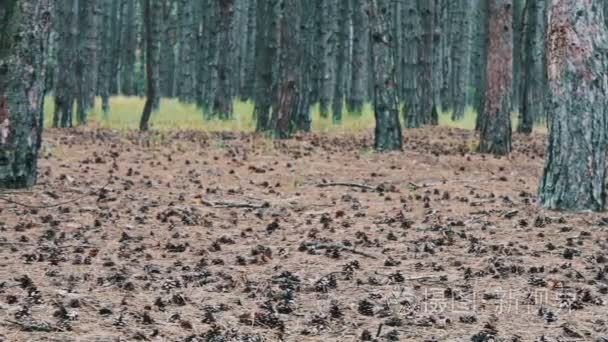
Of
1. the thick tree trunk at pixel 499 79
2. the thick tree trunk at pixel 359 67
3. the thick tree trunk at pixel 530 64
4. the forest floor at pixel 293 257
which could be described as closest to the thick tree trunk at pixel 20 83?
the forest floor at pixel 293 257

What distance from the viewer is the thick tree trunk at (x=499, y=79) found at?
15859mm

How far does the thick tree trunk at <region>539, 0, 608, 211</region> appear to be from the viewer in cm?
926

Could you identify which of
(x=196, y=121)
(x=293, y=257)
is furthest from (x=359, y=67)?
(x=293, y=257)

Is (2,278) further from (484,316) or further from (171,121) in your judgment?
(171,121)

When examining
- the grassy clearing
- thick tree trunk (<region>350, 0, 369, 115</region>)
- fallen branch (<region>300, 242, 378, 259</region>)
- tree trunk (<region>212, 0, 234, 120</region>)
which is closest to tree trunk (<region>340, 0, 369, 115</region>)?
thick tree trunk (<region>350, 0, 369, 115</region>)

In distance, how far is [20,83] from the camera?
10000 millimetres

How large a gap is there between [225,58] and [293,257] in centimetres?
1641

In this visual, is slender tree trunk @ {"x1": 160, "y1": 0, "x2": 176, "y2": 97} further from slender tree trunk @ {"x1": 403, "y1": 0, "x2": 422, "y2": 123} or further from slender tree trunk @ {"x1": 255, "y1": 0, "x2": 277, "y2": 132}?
slender tree trunk @ {"x1": 255, "y1": 0, "x2": 277, "y2": 132}

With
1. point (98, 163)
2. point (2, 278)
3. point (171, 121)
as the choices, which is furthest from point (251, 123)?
point (2, 278)

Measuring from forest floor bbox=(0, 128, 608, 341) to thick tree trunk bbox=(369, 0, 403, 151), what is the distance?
8.89 ft

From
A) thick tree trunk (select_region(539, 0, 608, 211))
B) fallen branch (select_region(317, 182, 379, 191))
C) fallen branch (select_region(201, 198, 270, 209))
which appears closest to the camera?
thick tree trunk (select_region(539, 0, 608, 211))

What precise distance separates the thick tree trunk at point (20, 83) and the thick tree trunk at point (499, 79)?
853 centimetres

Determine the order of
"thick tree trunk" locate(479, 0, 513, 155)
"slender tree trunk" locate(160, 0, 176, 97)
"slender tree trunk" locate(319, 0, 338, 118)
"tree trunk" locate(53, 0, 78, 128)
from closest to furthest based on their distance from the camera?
"thick tree trunk" locate(479, 0, 513, 155), "tree trunk" locate(53, 0, 78, 128), "slender tree trunk" locate(319, 0, 338, 118), "slender tree trunk" locate(160, 0, 176, 97)

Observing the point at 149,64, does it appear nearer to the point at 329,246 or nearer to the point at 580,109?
the point at 580,109
